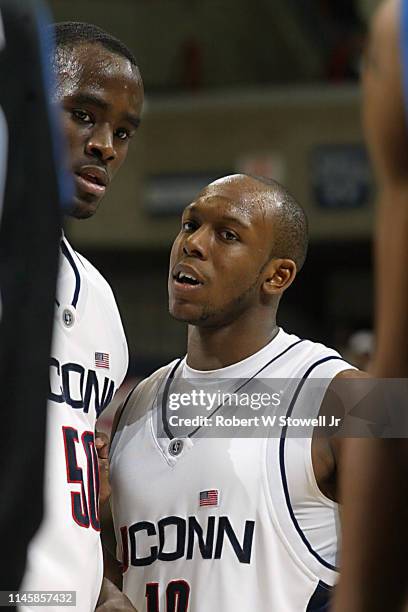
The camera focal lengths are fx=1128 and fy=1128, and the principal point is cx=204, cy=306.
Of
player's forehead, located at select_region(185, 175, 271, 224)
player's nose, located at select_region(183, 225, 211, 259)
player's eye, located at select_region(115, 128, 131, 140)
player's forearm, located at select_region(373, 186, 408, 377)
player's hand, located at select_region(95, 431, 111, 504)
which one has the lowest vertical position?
player's hand, located at select_region(95, 431, 111, 504)

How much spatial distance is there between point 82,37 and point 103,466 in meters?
1.00

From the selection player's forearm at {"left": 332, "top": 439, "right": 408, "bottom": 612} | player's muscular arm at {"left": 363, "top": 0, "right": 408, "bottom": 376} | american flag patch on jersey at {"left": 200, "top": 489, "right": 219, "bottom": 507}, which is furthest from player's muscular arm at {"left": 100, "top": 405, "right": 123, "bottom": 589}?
player's muscular arm at {"left": 363, "top": 0, "right": 408, "bottom": 376}

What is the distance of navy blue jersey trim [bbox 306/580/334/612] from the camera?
265cm

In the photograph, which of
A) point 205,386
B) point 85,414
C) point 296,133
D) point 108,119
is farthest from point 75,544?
point 296,133

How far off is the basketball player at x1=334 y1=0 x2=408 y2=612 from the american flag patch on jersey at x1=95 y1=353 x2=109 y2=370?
1354 mm

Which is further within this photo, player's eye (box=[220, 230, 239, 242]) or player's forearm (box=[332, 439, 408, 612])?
player's eye (box=[220, 230, 239, 242])

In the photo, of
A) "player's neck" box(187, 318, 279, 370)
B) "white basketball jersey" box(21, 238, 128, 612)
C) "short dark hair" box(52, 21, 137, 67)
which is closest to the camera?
"white basketball jersey" box(21, 238, 128, 612)

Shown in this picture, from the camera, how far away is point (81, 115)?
2.51 m

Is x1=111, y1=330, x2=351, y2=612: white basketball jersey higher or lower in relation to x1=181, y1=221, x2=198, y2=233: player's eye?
lower

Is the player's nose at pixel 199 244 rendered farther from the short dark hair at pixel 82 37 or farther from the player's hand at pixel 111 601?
the player's hand at pixel 111 601

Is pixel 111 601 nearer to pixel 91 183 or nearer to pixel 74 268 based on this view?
pixel 74 268

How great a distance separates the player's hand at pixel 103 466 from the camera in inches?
102

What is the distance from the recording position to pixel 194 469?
9.09 feet

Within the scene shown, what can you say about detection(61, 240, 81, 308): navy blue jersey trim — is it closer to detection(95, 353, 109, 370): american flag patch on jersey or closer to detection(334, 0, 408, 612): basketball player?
detection(95, 353, 109, 370): american flag patch on jersey
